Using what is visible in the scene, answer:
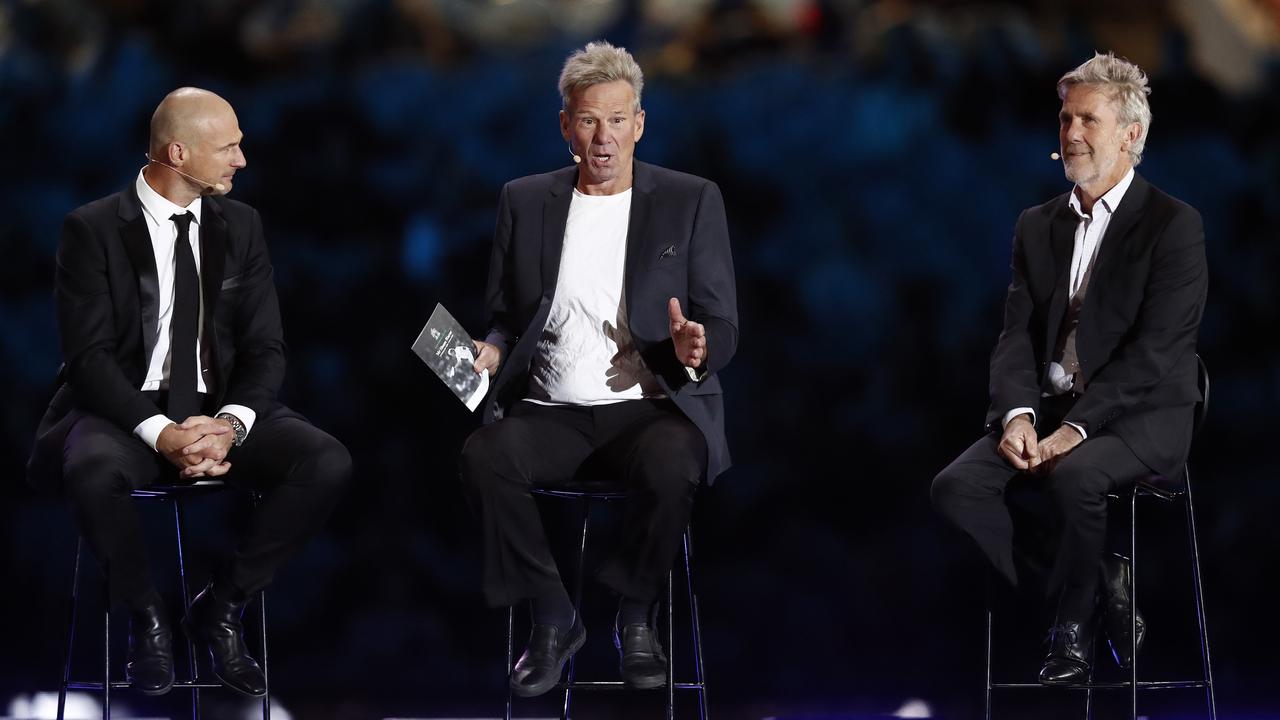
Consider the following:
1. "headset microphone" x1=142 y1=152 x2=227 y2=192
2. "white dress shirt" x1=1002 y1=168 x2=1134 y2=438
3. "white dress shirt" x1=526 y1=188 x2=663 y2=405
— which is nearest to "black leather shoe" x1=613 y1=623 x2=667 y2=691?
"white dress shirt" x1=526 y1=188 x2=663 y2=405

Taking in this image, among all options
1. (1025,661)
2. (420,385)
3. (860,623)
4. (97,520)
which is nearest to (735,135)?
(420,385)

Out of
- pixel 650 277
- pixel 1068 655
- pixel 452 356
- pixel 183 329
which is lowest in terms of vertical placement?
pixel 1068 655

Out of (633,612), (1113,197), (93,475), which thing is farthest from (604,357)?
(1113,197)

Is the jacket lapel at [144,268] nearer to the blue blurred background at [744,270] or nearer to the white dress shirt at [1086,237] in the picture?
the blue blurred background at [744,270]

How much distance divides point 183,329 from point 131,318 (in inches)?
5.0

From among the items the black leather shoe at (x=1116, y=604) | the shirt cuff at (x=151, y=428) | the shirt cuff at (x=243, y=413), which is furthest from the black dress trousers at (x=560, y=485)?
the black leather shoe at (x=1116, y=604)

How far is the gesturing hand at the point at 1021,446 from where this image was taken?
11.2 feet

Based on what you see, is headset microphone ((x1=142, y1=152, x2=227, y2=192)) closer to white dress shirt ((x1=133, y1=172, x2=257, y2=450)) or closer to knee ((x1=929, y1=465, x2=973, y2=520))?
white dress shirt ((x1=133, y1=172, x2=257, y2=450))

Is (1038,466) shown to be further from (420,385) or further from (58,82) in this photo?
(58,82)

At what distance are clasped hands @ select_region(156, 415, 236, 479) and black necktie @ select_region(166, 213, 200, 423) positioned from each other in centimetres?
12

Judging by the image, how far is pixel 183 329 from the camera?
358 cm

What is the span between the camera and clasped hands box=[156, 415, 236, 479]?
3.36m

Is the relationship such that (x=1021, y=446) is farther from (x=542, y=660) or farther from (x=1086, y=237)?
(x=542, y=660)

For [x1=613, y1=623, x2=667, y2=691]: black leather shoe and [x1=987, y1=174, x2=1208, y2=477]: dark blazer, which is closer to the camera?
[x1=613, y1=623, x2=667, y2=691]: black leather shoe
